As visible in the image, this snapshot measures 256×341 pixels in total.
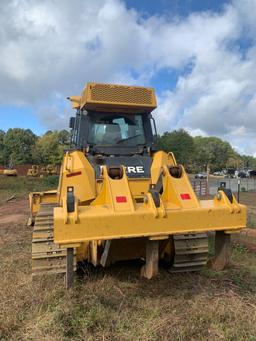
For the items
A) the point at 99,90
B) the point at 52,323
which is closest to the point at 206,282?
the point at 52,323

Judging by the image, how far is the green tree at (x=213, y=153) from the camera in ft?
390

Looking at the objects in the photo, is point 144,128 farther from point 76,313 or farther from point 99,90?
point 76,313

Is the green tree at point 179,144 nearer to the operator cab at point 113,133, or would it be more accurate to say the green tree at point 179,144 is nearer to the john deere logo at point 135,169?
the operator cab at point 113,133

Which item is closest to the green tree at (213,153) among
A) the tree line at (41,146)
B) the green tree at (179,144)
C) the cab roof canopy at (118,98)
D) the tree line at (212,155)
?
the tree line at (212,155)

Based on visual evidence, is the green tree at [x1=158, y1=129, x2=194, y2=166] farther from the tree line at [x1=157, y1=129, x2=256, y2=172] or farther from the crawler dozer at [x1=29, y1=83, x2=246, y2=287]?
the crawler dozer at [x1=29, y1=83, x2=246, y2=287]

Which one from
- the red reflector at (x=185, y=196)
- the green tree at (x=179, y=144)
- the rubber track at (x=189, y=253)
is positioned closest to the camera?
the red reflector at (x=185, y=196)

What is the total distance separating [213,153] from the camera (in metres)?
125

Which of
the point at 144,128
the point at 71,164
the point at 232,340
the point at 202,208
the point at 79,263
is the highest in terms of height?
the point at 144,128

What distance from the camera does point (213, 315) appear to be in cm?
432

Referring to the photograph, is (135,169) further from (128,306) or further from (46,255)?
(128,306)

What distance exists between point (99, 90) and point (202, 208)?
2.92 m

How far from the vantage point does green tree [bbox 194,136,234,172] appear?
119 meters

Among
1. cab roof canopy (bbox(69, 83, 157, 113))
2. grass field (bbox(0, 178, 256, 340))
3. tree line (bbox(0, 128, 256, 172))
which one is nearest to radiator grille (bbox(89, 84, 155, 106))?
cab roof canopy (bbox(69, 83, 157, 113))

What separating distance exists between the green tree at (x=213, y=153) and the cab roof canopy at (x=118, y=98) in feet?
356
